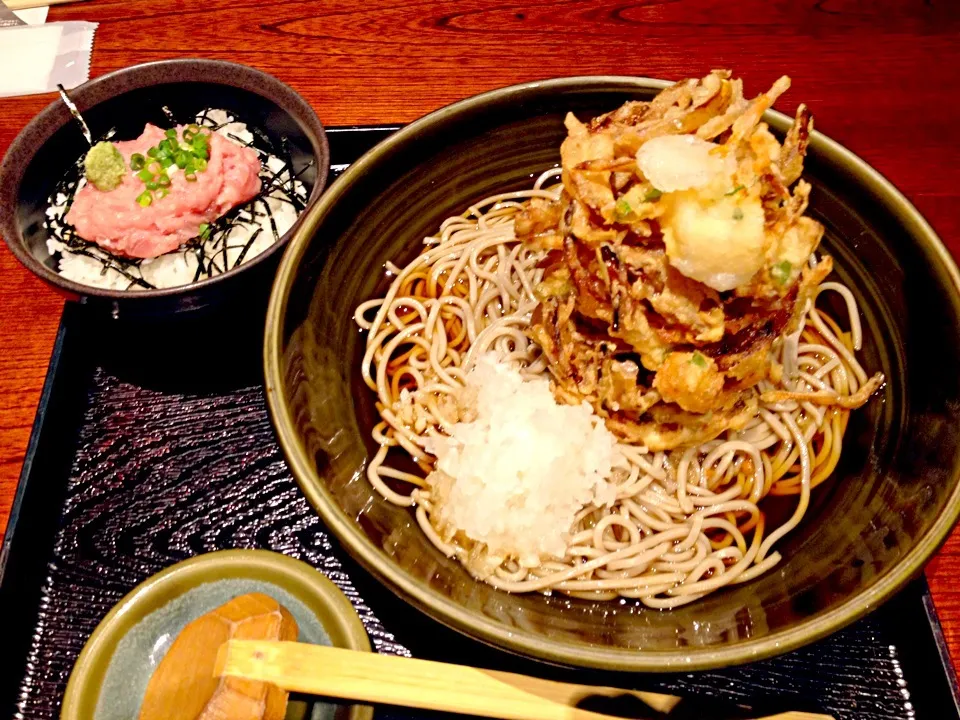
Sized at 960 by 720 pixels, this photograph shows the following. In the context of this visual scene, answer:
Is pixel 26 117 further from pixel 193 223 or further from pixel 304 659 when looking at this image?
pixel 304 659

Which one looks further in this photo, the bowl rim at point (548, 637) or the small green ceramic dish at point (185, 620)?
the small green ceramic dish at point (185, 620)

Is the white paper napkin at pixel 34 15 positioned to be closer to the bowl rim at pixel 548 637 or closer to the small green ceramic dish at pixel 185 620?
the bowl rim at pixel 548 637

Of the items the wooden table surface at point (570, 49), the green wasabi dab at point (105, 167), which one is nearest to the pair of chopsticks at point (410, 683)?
the green wasabi dab at point (105, 167)

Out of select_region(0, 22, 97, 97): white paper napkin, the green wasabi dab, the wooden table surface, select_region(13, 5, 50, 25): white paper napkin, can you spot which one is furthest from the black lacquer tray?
select_region(13, 5, 50, 25): white paper napkin

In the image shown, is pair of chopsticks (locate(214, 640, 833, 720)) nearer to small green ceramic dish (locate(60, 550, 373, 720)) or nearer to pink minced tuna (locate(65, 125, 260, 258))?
small green ceramic dish (locate(60, 550, 373, 720))

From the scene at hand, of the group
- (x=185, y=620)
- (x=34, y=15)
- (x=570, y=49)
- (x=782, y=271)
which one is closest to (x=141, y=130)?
(x=34, y=15)

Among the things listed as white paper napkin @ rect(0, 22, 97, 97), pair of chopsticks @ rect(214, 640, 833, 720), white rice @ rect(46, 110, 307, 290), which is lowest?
pair of chopsticks @ rect(214, 640, 833, 720)
